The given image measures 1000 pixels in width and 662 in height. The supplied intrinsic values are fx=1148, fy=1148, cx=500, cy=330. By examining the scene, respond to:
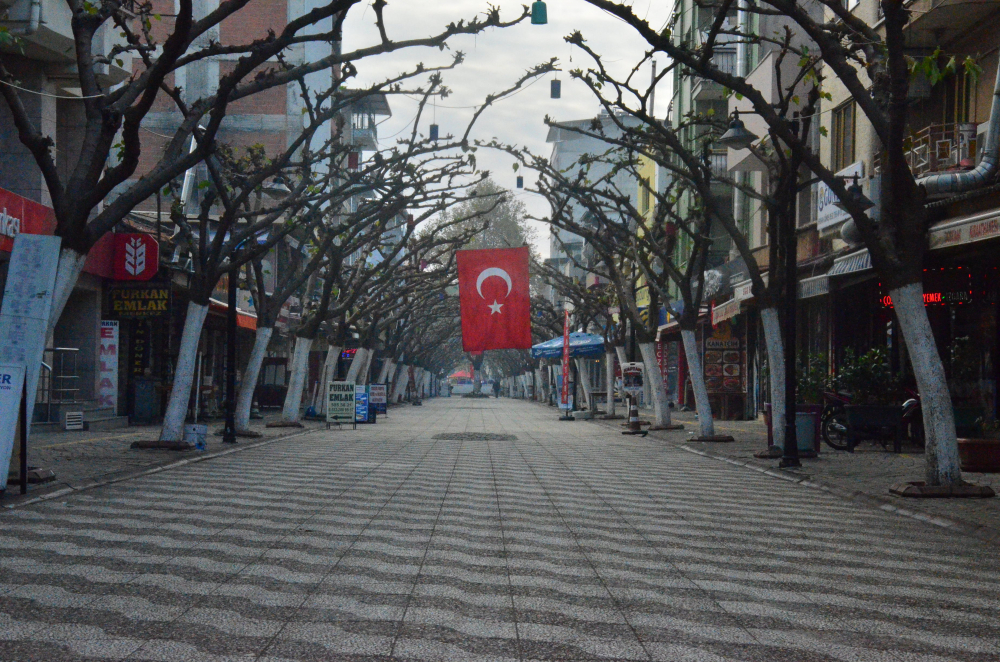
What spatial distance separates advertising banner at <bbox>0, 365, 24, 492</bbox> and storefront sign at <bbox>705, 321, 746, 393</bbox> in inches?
1114

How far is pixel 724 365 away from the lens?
124 feet

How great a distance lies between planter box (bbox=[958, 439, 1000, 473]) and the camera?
15945 millimetres

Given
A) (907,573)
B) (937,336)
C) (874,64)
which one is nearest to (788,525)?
(907,573)

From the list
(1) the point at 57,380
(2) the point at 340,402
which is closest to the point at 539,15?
(1) the point at 57,380

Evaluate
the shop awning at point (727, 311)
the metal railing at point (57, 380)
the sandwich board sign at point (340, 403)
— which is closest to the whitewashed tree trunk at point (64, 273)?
the metal railing at point (57, 380)

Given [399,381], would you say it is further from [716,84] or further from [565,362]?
[716,84]

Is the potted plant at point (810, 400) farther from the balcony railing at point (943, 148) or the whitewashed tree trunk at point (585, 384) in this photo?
the whitewashed tree trunk at point (585, 384)

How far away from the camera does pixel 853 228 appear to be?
72.2ft

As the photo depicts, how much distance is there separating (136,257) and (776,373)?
1619 centimetres

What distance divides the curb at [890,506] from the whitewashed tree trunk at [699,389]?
608cm

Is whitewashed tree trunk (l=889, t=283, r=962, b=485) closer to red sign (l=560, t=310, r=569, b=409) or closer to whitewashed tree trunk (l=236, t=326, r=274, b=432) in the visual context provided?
whitewashed tree trunk (l=236, t=326, r=274, b=432)

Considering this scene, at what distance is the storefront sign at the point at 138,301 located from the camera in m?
27.9

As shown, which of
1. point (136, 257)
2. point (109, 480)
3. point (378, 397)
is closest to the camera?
point (109, 480)

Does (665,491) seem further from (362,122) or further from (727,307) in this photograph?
(362,122)
